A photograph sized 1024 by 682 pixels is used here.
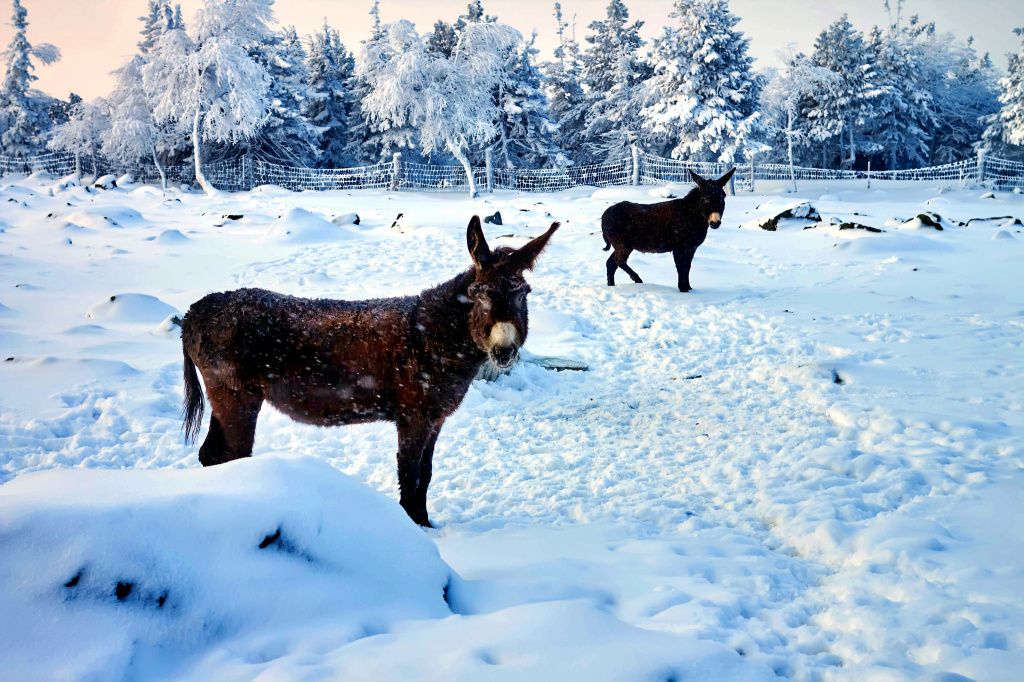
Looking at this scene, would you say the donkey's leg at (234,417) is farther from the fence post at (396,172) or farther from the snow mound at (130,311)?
the fence post at (396,172)

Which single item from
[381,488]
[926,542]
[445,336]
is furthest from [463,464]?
[926,542]

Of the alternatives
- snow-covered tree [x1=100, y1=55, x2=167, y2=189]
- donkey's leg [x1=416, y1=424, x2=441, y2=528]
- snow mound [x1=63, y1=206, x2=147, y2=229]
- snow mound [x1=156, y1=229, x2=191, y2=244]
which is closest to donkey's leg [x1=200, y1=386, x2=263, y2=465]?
donkey's leg [x1=416, y1=424, x2=441, y2=528]

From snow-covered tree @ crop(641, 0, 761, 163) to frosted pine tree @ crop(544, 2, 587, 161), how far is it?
10.4 m

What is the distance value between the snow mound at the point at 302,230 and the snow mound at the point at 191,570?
1355cm

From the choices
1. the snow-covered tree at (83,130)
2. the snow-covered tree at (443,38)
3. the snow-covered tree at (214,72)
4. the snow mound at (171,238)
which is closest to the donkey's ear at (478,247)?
the snow mound at (171,238)

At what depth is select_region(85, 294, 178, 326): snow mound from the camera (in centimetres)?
870

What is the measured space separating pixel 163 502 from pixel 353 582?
690 millimetres

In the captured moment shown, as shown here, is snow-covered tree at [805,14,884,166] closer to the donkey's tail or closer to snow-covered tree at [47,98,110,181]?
snow-covered tree at [47,98,110,181]

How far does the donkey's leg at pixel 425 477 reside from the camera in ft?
13.3

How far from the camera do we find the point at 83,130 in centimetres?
3641

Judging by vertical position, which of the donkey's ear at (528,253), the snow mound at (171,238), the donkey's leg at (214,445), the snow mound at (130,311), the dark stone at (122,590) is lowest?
the donkey's leg at (214,445)

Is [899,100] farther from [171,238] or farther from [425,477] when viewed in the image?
[425,477]

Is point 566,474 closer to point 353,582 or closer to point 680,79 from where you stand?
point 353,582

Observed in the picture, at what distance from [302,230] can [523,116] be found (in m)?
23.7
